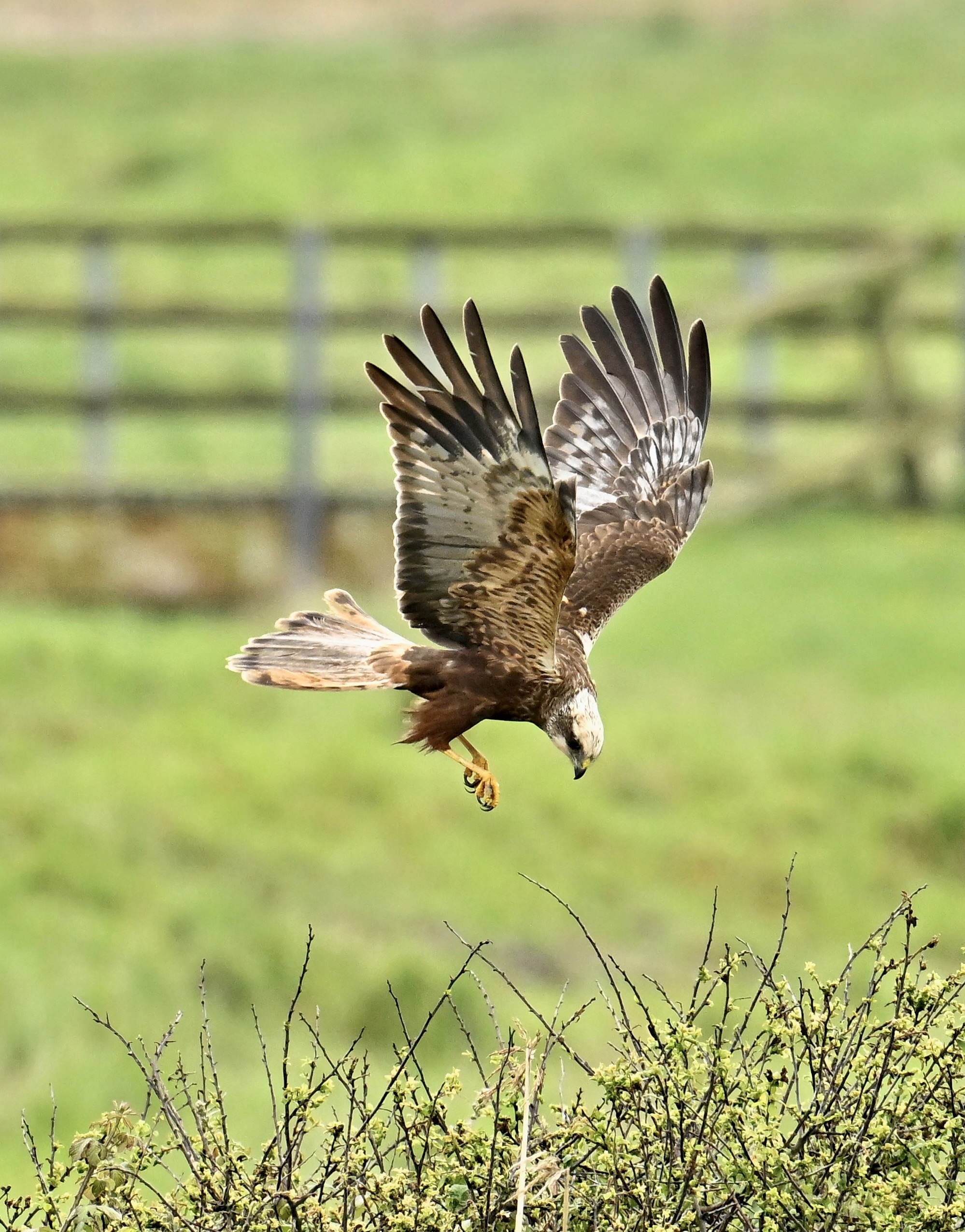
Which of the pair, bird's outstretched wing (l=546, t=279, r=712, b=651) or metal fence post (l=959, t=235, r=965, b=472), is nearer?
bird's outstretched wing (l=546, t=279, r=712, b=651)

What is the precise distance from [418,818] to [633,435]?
5.01 metres

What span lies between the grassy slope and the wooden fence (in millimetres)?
1390

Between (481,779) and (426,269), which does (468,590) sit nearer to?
(481,779)

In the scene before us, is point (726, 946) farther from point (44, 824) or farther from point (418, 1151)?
point (44, 824)

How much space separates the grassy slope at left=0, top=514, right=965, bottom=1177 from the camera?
918 cm

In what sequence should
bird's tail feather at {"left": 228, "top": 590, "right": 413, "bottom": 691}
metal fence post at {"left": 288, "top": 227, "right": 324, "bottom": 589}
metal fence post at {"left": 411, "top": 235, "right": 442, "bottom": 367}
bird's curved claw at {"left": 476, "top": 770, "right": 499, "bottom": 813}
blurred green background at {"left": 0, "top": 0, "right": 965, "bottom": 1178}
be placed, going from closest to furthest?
1. bird's curved claw at {"left": 476, "top": 770, "right": 499, "bottom": 813}
2. bird's tail feather at {"left": 228, "top": 590, "right": 413, "bottom": 691}
3. blurred green background at {"left": 0, "top": 0, "right": 965, "bottom": 1178}
4. metal fence post at {"left": 288, "top": 227, "right": 324, "bottom": 589}
5. metal fence post at {"left": 411, "top": 235, "right": 442, "bottom": 367}

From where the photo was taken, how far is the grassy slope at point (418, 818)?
30.1 ft

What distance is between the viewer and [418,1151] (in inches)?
201

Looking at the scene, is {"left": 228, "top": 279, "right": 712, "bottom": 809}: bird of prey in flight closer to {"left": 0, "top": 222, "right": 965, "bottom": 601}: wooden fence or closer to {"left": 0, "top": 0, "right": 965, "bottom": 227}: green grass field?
{"left": 0, "top": 222, "right": 965, "bottom": 601}: wooden fence

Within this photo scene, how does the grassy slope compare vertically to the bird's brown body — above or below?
above

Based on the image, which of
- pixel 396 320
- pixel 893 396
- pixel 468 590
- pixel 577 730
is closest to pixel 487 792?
pixel 577 730

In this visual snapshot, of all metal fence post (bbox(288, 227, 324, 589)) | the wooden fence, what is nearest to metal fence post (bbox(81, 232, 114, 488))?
the wooden fence

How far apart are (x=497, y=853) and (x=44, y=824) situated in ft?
6.58

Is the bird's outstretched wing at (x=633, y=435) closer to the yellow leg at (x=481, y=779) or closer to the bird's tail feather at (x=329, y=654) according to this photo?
the bird's tail feather at (x=329, y=654)
